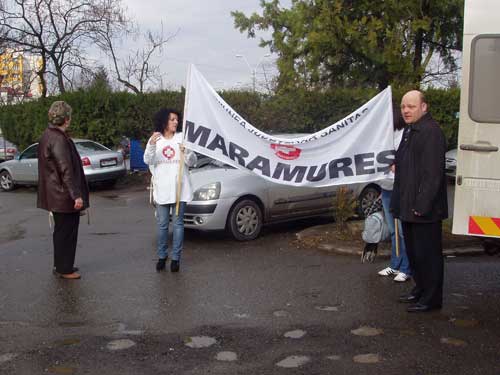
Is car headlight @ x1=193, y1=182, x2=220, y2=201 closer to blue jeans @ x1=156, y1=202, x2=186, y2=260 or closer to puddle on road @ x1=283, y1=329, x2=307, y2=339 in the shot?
blue jeans @ x1=156, y1=202, x2=186, y2=260

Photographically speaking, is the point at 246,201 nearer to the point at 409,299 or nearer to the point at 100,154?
the point at 409,299

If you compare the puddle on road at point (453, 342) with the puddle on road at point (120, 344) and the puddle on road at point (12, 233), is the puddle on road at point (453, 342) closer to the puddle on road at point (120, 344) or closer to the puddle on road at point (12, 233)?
the puddle on road at point (120, 344)

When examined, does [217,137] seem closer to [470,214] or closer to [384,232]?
[384,232]

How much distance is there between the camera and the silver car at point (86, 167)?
17.2m

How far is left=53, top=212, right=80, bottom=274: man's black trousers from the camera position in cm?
691

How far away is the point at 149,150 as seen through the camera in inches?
269

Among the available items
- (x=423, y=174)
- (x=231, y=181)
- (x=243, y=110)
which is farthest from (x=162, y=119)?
(x=243, y=110)

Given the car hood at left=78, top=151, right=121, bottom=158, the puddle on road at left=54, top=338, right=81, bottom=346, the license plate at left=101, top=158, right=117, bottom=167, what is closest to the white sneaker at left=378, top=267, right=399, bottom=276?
the puddle on road at left=54, top=338, right=81, bottom=346

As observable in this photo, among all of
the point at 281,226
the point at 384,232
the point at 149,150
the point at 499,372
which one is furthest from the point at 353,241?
the point at 499,372

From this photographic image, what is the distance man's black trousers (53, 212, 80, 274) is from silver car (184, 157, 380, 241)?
2139mm

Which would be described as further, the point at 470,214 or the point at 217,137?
the point at 217,137

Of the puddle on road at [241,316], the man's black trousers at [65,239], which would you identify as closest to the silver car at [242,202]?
the man's black trousers at [65,239]

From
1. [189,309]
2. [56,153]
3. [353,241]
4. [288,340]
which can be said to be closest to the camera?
[288,340]

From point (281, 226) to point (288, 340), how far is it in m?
5.53
